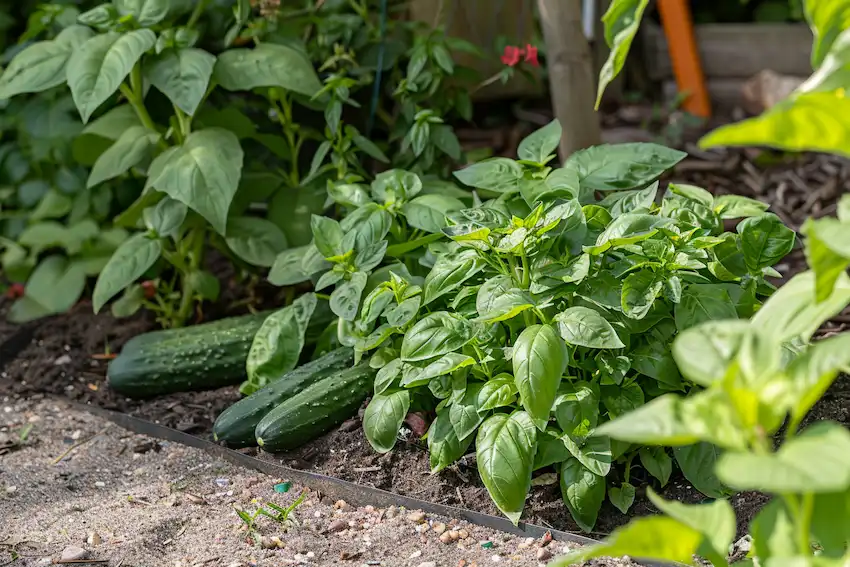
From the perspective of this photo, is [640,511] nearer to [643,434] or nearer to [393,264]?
[393,264]

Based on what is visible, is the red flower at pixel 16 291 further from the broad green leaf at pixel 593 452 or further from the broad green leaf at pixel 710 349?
the broad green leaf at pixel 710 349

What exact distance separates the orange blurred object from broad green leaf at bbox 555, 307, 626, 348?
296 centimetres

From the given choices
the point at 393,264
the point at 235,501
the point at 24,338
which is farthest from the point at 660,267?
the point at 24,338

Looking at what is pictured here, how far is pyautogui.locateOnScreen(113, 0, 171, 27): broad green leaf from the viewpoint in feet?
8.99

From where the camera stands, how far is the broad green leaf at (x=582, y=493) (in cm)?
193

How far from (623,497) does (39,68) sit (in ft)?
6.76

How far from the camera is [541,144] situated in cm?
237

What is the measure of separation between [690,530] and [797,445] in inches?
8.1

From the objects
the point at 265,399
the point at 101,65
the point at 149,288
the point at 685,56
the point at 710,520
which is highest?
the point at 101,65

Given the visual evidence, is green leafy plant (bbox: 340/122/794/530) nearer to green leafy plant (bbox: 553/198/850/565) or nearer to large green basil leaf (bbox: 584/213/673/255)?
large green basil leaf (bbox: 584/213/673/255)

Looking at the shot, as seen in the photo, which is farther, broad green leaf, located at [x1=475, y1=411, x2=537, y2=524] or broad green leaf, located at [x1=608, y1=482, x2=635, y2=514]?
broad green leaf, located at [x1=608, y1=482, x2=635, y2=514]

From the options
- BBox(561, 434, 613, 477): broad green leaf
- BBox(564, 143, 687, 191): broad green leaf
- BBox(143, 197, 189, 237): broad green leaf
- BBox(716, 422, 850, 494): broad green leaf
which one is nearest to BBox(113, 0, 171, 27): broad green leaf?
BBox(143, 197, 189, 237): broad green leaf

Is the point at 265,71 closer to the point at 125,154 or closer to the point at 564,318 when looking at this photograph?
the point at 125,154

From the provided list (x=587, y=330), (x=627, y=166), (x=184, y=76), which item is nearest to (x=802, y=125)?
(x=587, y=330)
